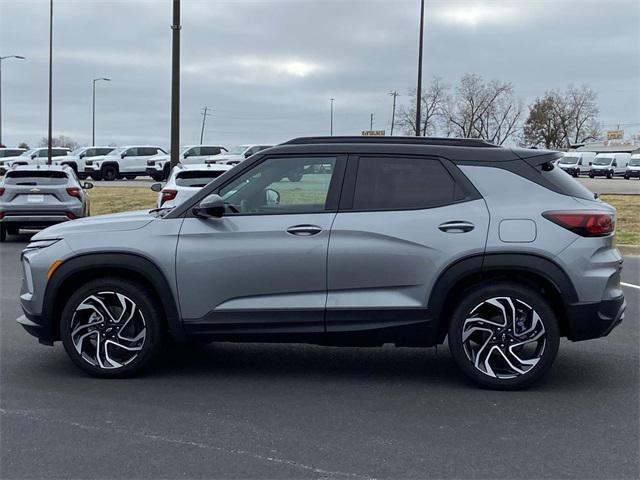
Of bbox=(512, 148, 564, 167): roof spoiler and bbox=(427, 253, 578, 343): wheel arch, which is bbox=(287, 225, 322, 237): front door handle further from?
bbox=(512, 148, 564, 167): roof spoiler

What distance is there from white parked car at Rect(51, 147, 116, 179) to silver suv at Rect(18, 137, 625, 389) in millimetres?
42684

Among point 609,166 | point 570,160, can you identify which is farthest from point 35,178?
point 570,160

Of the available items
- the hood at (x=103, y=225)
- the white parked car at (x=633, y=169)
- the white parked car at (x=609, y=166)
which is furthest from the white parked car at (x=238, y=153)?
the white parked car at (x=633, y=169)

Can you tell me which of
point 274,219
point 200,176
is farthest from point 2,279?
point 274,219

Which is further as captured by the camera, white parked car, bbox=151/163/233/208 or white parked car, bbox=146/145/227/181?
white parked car, bbox=146/145/227/181

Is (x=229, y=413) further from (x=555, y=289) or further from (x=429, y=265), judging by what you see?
(x=555, y=289)

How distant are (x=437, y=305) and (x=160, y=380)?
6.82 ft

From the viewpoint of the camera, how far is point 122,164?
46.1 metres

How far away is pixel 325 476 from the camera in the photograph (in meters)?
4.22

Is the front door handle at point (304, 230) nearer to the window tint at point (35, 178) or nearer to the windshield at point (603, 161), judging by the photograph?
the window tint at point (35, 178)

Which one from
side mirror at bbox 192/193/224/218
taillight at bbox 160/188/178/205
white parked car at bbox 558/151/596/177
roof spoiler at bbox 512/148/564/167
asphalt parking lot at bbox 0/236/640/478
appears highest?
white parked car at bbox 558/151/596/177

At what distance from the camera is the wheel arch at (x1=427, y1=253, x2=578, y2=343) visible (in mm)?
5707

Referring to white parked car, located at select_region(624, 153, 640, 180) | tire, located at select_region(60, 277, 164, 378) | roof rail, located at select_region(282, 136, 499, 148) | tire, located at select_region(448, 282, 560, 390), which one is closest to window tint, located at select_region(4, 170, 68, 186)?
tire, located at select_region(60, 277, 164, 378)

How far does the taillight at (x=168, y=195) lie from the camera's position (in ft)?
46.8
